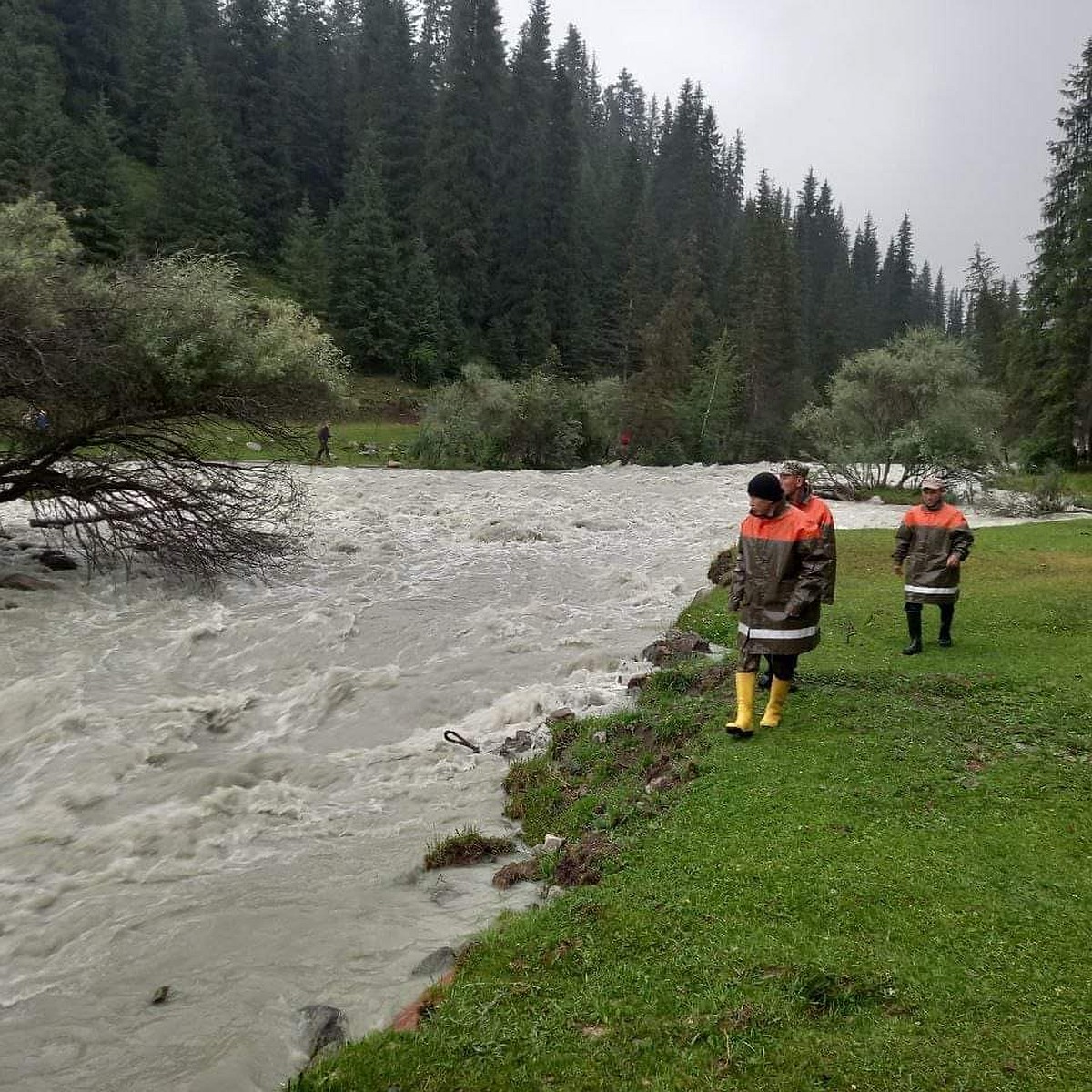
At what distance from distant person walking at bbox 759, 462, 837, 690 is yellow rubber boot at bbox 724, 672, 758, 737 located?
0.53m

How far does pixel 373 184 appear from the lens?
229 feet

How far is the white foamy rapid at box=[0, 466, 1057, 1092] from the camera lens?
5625 millimetres

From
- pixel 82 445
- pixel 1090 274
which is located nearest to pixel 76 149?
pixel 82 445

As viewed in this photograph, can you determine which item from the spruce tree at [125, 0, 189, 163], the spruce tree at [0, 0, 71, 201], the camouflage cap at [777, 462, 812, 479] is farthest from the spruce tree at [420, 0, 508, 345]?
the camouflage cap at [777, 462, 812, 479]

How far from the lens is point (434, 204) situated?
73875mm

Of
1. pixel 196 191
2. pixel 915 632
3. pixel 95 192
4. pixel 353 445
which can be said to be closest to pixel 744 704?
pixel 915 632

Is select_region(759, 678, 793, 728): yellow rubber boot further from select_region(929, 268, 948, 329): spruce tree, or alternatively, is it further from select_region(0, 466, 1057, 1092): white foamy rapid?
select_region(929, 268, 948, 329): spruce tree

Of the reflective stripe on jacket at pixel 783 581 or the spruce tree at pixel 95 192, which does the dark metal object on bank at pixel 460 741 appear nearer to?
the reflective stripe on jacket at pixel 783 581

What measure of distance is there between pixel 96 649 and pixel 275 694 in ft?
13.0

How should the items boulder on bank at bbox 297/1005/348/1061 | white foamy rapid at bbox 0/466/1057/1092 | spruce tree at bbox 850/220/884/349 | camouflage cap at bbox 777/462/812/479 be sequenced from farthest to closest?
spruce tree at bbox 850/220/884/349 < camouflage cap at bbox 777/462/812/479 < white foamy rapid at bbox 0/466/1057/1092 < boulder on bank at bbox 297/1005/348/1061

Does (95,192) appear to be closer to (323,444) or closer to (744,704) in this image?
(323,444)

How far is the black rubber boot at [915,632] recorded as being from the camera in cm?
1083

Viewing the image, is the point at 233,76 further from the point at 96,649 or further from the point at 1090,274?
the point at 96,649

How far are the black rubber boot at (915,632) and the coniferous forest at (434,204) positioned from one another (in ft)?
137
